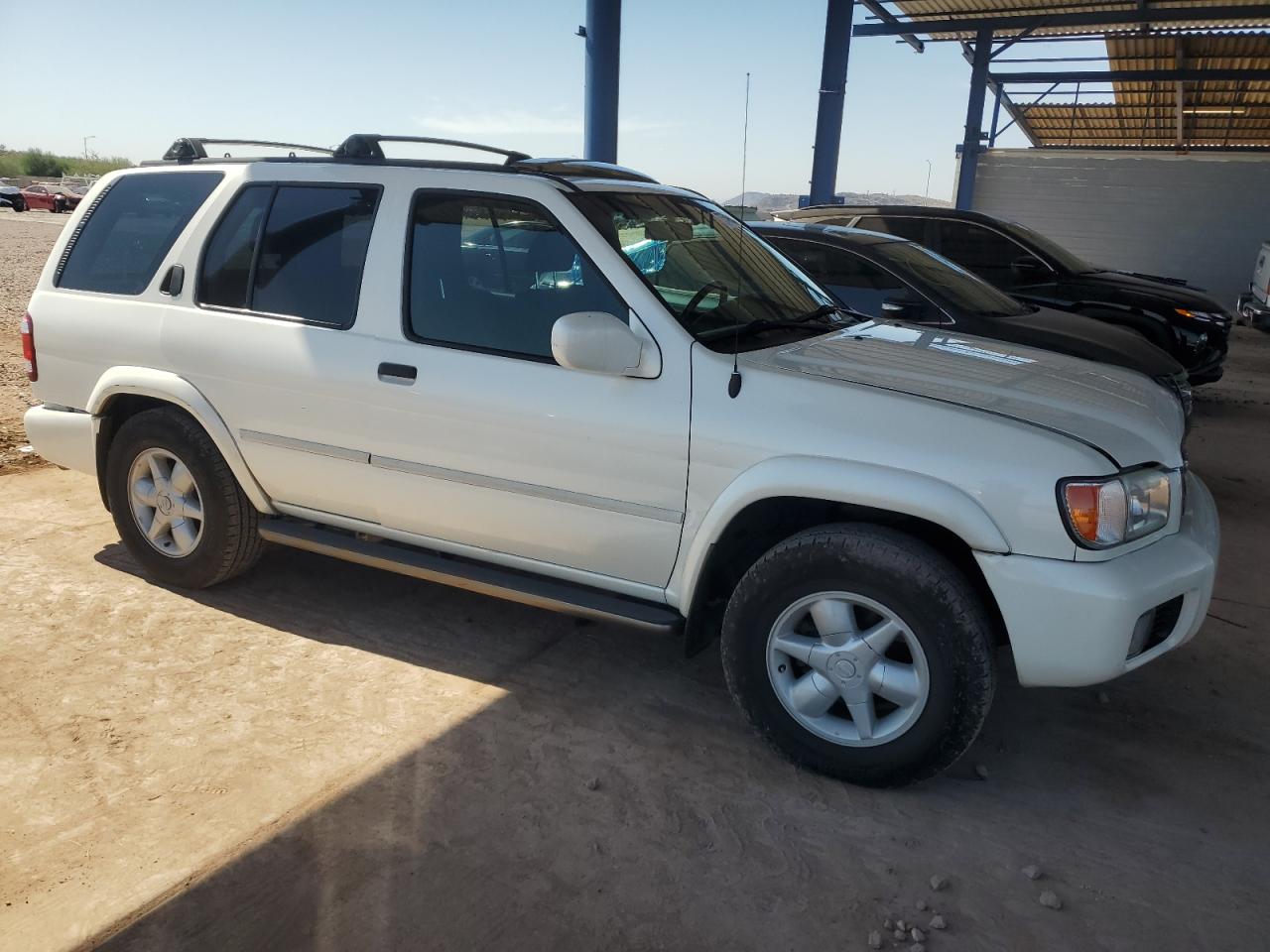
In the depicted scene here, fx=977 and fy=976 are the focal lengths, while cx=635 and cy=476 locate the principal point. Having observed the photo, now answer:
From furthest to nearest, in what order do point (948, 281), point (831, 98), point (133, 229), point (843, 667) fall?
point (831, 98) → point (948, 281) → point (133, 229) → point (843, 667)

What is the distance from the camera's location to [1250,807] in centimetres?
296

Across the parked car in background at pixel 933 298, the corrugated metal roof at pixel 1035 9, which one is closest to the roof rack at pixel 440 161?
the parked car in background at pixel 933 298

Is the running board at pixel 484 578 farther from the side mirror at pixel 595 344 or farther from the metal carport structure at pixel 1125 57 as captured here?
the metal carport structure at pixel 1125 57

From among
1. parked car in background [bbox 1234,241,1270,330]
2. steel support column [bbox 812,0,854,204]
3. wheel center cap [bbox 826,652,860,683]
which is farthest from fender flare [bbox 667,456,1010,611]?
steel support column [bbox 812,0,854,204]

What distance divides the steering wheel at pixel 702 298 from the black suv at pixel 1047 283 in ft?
17.4

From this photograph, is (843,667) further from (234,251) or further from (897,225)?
(897,225)

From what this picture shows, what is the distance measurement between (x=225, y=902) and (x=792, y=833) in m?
1.51

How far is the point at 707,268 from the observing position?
3588mm

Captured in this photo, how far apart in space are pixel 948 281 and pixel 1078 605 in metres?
4.26

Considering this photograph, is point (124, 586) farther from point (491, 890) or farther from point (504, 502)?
point (491, 890)

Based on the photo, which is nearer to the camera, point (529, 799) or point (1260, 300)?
point (529, 799)

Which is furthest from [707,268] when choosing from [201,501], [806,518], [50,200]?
[50,200]

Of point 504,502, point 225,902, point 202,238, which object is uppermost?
point 202,238

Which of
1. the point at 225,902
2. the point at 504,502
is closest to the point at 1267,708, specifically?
the point at 504,502
